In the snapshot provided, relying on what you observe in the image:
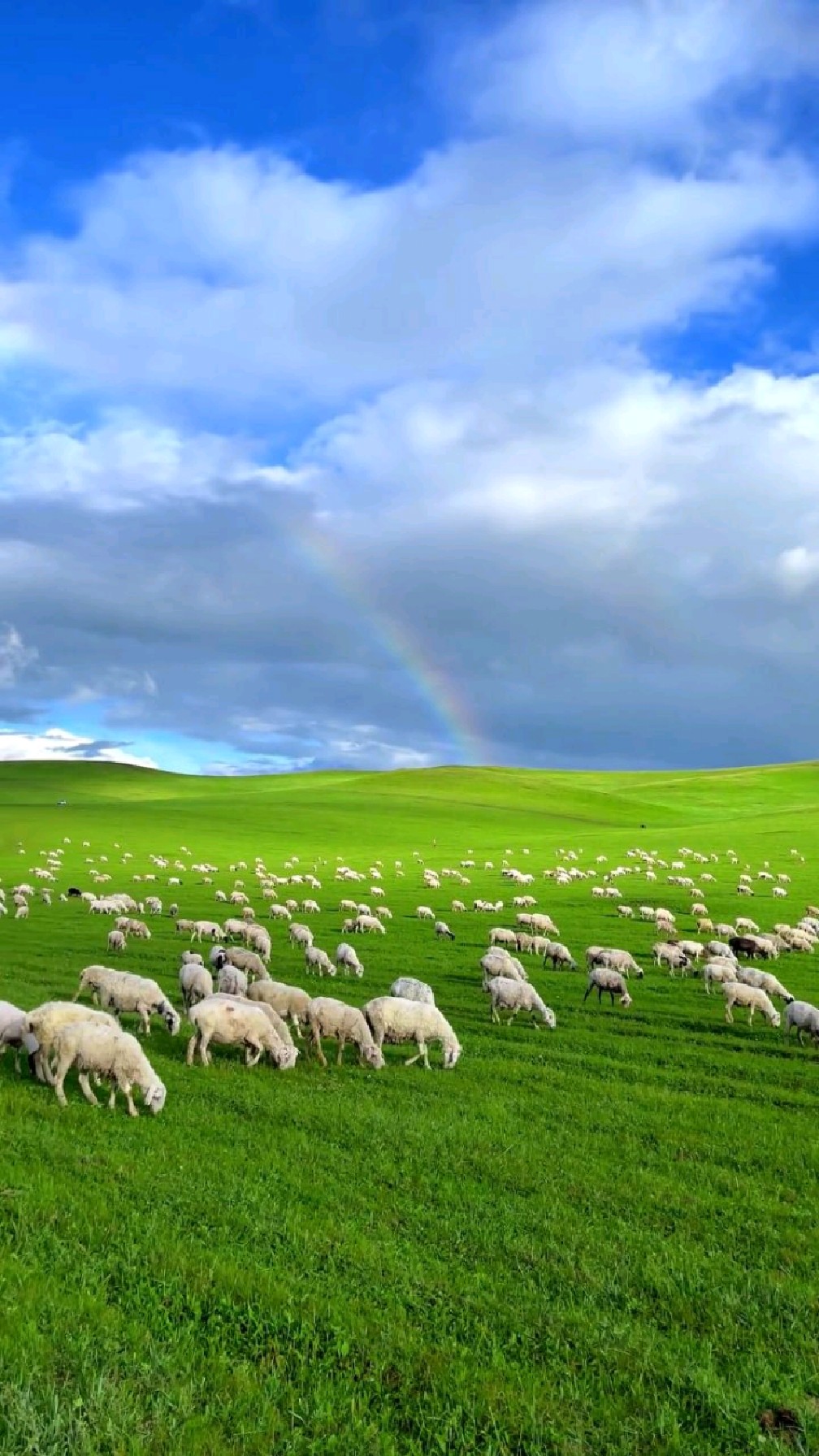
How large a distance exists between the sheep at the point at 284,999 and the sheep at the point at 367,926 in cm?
1941

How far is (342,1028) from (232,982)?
489 cm

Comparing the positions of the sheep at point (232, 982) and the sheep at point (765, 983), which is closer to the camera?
the sheep at point (232, 982)

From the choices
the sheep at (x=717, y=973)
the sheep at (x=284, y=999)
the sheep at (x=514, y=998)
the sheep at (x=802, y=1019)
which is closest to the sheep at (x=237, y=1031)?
the sheep at (x=284, y=999)

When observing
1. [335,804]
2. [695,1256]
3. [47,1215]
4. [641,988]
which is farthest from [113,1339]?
[335,804]

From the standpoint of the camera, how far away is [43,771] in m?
155

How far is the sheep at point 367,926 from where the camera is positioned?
39.6 m

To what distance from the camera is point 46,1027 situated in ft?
46.3

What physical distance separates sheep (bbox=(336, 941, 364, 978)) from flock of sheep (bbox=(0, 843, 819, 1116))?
58 mm

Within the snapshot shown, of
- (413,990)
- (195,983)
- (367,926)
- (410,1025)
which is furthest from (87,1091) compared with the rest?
(367,926)

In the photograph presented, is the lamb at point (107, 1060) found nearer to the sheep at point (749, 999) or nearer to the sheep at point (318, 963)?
the sheep at point (318, 963)

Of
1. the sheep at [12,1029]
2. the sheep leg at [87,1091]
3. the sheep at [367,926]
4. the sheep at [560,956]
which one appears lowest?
the sheep at [367,926]

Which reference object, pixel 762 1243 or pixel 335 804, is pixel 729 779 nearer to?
pixel 335 804

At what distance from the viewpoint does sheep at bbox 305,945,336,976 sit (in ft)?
93.4

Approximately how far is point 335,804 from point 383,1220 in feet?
367
